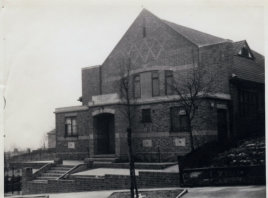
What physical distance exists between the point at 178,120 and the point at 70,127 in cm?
925

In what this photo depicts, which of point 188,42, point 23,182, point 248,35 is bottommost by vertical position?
point 23,182

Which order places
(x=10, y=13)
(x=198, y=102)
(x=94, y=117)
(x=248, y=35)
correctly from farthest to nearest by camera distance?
(x=94, y=117) < (x=198, y=102) < (x=248, y=35) < (x=10, y=13)

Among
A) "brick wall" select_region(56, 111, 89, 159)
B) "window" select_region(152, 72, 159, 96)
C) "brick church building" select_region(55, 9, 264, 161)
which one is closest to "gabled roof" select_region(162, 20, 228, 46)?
"brick church building" select_region(55, 9, 264, 161)

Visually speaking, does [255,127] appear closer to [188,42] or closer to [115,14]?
[188,42]

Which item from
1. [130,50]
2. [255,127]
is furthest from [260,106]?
[130,50]

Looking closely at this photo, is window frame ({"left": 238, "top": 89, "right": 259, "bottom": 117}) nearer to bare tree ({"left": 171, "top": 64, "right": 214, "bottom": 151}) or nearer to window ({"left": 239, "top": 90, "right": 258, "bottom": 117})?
window ({"left": 239, "top": 90, "right": 258, "bottom": 117})

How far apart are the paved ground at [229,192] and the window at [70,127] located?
1517 centimetres

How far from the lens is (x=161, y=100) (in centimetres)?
2466

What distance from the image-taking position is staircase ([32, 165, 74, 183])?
931 inches

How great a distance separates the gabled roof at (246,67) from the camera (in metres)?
26.9

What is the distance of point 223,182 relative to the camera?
52.9 feet

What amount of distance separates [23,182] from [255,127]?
14365 mm

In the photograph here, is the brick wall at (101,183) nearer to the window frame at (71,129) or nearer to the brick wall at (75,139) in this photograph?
the brick wall at (75,139)

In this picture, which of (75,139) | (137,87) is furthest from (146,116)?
(75,139)
